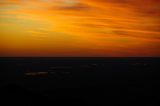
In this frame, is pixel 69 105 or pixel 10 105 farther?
pixel 69 105

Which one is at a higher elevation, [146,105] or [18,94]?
[18,94]

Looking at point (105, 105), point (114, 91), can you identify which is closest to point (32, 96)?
point (105, 105)

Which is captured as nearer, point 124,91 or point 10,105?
point 10,105

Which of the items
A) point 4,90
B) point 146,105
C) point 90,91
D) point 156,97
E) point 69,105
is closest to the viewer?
point 69,105

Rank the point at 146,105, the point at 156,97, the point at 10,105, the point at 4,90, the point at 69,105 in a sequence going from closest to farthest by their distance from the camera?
1. the point at 10,105
2. the point at 69,105
3. the point at 4,90
4. the point at 146,105
5. the point at 156,97

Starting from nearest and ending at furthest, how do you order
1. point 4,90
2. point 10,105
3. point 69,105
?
Result: point 10,105 < point 69,105 < point 4,90

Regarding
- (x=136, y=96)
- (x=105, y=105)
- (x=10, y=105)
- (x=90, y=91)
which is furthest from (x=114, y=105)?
(x=10, y=105)

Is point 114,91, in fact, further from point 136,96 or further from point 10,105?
point 10,105

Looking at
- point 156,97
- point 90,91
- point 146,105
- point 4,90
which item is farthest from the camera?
point 90,91

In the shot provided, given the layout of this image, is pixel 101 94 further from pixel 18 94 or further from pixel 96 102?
pixel 18 94
